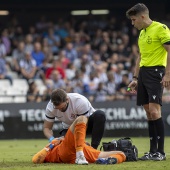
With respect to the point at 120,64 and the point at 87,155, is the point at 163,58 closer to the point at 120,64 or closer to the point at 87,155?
the point at 87,155

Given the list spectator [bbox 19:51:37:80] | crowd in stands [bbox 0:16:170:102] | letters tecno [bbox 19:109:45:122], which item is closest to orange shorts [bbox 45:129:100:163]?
letters tecno [bbox 19:109:45:122]

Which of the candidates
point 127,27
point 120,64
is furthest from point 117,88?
point 127,27

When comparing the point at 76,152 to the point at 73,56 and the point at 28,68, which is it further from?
the point at 73,56

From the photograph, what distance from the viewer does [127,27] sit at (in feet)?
87.0

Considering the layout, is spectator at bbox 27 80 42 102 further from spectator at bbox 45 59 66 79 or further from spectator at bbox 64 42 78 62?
spectator at bbox 64 42 78 62

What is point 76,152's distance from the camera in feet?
32.7

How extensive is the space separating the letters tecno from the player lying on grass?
8.80 metres

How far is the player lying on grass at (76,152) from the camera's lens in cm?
992

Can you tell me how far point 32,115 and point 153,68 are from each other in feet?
29.3

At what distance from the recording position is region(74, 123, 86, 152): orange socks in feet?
32.4

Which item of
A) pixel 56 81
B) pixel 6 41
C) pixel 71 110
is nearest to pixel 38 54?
pixel 6 41

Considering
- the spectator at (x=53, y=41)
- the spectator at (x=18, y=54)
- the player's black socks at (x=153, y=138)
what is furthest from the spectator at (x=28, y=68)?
the player's black socks at (x=153, y=138)

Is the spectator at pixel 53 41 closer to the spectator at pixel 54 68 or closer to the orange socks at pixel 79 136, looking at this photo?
the spectator at pixel 54 68

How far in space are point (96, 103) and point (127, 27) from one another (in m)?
7.60
